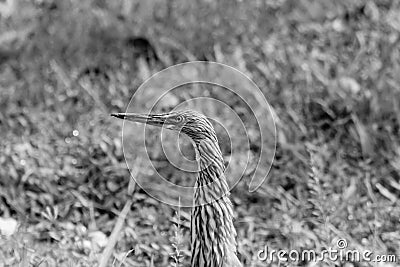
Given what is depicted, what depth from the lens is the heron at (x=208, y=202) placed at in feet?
12.1

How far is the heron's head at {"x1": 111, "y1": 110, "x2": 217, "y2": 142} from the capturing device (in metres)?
3.69

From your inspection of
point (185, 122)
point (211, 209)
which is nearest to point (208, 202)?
point (211, 209)

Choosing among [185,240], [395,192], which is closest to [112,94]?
[185,240]

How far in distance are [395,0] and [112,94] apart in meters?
2.26

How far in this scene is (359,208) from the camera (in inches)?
195

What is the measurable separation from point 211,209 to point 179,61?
9.16 ft

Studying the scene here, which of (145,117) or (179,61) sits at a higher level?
(179,61)

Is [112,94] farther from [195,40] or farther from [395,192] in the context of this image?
[395,192]

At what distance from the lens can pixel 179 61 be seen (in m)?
6.35

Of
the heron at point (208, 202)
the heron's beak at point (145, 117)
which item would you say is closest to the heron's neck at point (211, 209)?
the heron at point (208, 202)

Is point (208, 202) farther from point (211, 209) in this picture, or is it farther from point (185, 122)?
point (185, 122)

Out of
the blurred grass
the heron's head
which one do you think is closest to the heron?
the heron's head

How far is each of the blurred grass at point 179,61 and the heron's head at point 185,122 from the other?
24.4 inches

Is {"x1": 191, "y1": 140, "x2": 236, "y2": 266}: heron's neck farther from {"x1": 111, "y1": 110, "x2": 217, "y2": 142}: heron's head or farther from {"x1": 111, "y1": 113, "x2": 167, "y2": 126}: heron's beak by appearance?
{"x1": 111, "y1": 113, "x2": 167, "y2": 126}: heron's beak
